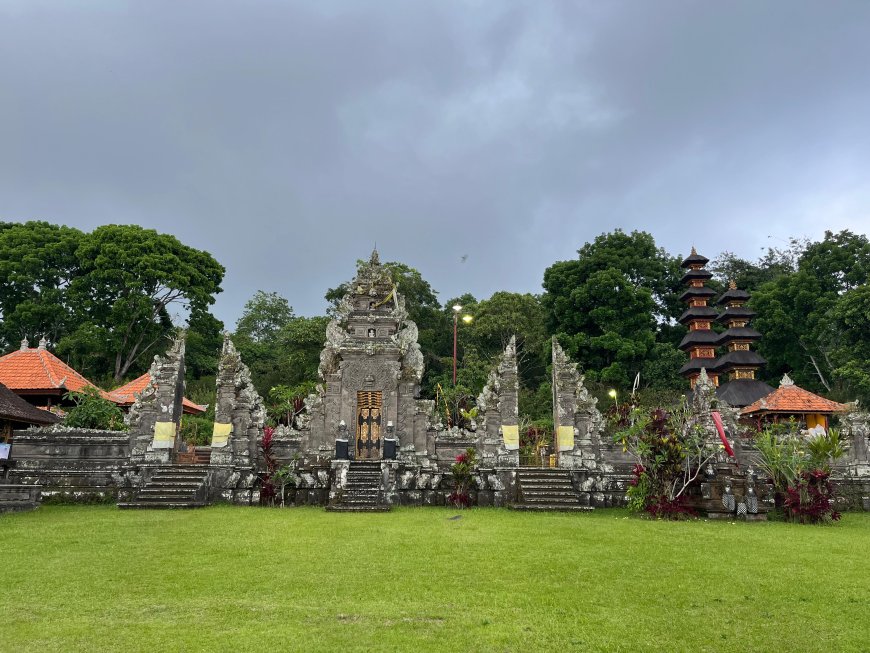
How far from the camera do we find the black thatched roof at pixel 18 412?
14594 mm

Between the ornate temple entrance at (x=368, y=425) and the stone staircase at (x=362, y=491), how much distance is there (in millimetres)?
1725

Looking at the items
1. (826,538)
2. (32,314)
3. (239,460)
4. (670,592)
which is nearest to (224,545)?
(670,592)

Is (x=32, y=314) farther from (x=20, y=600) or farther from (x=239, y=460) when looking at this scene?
(x=20, y=600)

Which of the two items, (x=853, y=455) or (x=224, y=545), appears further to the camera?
(x=853, y=455)

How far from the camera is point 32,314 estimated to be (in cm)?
3020

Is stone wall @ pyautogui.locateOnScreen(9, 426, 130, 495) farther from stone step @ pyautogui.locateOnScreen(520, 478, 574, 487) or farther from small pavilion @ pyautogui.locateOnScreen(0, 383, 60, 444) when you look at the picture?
stone step @ pyautogui.locateOnScreen(520, 478, 574, 487)

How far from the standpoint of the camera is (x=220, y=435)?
1470 cm

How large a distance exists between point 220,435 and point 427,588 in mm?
10471

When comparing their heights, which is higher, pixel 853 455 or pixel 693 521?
pixel 853 455

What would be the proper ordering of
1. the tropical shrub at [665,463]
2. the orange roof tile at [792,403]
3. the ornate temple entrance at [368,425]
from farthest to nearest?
1. the orange roof tile at [792,403]
2. the ornate temple entrance at [368,425]
3. the tropical shrub at [665,463]

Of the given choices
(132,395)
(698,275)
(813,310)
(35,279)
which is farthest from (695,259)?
(35,279)

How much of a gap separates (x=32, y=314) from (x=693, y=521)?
3260cm

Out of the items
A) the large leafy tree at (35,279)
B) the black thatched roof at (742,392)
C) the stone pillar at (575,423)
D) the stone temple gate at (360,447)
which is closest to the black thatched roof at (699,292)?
the black thatched roof at (742,392)

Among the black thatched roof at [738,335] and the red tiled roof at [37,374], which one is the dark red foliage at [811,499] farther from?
the black thatched roof at [738,335]
